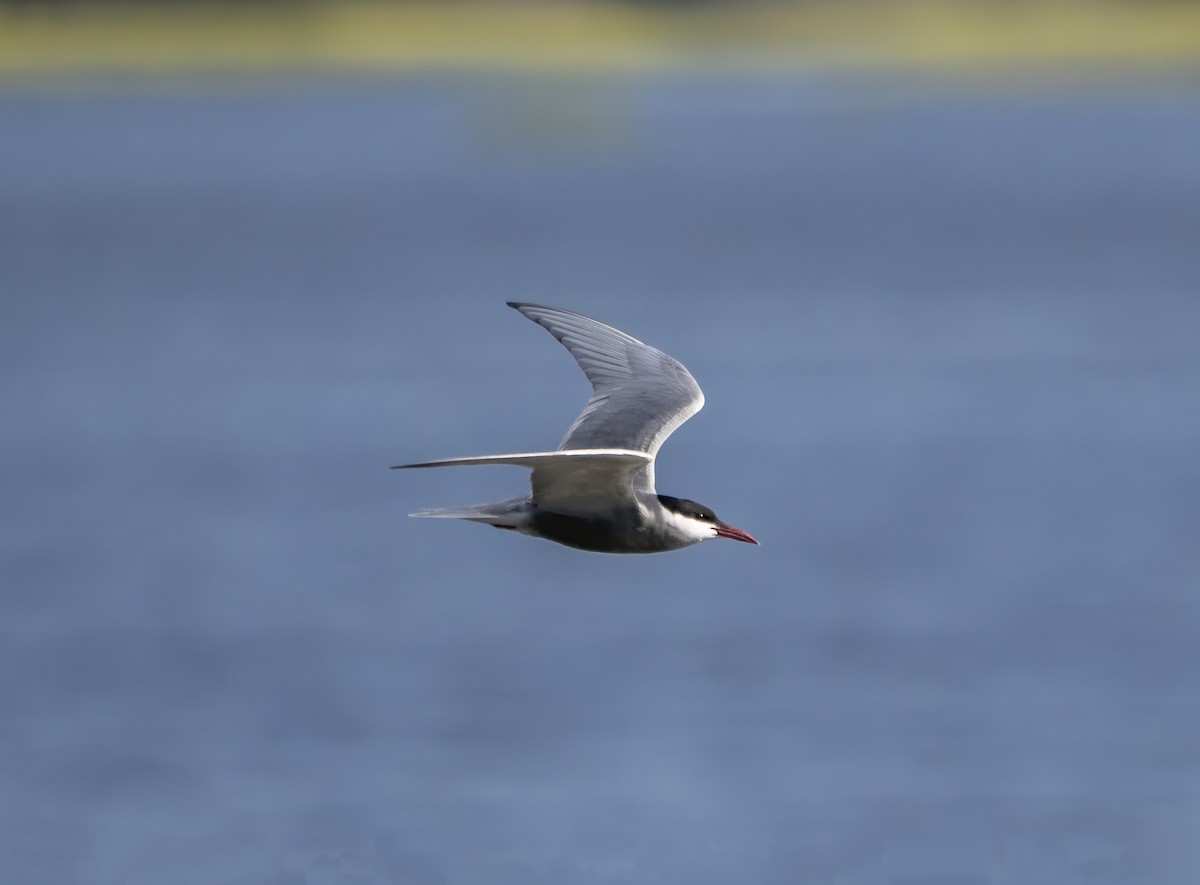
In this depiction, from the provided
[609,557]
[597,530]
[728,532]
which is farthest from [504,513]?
[609,557]

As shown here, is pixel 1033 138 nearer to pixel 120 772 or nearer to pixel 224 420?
pixel 224 420

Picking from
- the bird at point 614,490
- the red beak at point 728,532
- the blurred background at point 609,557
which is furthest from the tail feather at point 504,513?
the blurred background at point 609,557

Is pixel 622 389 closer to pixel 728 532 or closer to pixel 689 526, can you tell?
pixel 728 532

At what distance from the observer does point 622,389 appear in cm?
952

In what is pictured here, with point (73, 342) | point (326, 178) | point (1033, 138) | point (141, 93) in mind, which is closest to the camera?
point (73, 342)

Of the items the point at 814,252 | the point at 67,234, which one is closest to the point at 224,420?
the point at 814,252

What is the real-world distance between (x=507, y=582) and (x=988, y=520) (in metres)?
6.33

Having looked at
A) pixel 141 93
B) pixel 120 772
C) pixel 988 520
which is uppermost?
pixel 141 93

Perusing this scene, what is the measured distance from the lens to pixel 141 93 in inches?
4144

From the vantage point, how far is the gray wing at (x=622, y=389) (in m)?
8.97

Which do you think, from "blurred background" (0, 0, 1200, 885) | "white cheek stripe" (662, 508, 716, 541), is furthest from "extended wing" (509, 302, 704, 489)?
"blurred background" (0, 0, 1200, 885)

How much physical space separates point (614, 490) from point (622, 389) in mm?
1215

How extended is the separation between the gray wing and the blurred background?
6.43 meters

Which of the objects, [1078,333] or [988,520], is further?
[1078,333]
